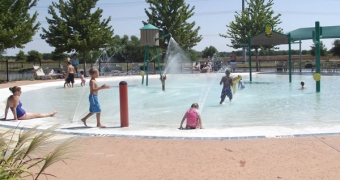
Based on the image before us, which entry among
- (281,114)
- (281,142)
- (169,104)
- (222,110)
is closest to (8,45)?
(169,104)

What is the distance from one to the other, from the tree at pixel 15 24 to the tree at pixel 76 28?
5651 mm

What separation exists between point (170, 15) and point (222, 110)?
29043mm

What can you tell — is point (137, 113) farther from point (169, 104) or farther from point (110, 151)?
point (110, 151)

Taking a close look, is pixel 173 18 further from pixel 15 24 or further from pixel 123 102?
pixel 123 102

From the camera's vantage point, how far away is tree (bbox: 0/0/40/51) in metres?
23.5

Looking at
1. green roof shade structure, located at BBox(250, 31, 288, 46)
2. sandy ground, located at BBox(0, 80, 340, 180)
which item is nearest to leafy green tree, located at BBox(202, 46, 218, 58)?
green roof shade structure, located at BBox(250, 31, 288, 46)

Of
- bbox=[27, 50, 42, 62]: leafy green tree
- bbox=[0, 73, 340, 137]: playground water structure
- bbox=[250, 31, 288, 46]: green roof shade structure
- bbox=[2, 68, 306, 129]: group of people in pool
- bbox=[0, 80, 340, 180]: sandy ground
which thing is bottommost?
bbox=[0, 80, 340, 180]: sandy ground

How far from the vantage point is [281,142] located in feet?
21.3

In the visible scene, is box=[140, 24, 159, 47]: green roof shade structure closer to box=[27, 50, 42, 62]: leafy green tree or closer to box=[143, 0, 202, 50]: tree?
box=[143, 0, 202, 50]: tree

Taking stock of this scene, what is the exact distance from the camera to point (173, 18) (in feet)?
129

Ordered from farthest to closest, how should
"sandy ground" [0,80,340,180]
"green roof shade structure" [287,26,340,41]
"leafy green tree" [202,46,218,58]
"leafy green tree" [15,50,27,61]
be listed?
"leafy green tree" [202,46,218,58] < "leafy green tree" [15,50,27,61] < "green roof shade structure" [287,26,340,41] < "sandy ground" [0,80,340,180]

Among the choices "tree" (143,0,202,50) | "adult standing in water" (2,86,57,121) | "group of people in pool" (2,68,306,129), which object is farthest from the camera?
"tree" (143,0,202,50)

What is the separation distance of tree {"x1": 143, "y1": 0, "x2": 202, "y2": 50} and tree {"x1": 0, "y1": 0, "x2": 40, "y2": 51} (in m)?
15.4

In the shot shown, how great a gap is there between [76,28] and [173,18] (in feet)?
35.7
